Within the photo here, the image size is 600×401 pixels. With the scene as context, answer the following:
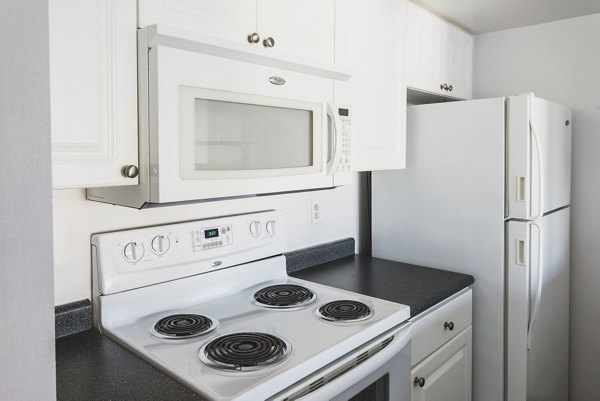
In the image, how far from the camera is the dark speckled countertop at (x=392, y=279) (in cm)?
178

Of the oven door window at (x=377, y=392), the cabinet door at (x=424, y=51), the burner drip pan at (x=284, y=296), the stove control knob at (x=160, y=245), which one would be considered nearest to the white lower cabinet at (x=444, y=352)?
the oven door window at (x=377, y=392)

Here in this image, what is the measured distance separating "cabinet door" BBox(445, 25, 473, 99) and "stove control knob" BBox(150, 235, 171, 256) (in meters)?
1.74

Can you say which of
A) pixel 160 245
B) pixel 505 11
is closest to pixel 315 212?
pixel 160 245

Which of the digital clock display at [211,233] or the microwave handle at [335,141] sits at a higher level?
the microwave handle at [335,141]

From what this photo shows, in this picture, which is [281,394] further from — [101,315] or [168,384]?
[101,315]

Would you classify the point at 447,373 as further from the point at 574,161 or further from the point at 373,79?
the point at 574,161

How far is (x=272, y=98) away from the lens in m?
1.42

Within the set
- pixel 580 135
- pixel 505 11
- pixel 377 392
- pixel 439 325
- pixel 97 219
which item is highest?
pixel 505 11

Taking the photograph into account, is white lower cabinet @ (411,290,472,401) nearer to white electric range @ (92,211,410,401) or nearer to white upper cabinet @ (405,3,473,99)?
white electric range @ (92,211,410,401)

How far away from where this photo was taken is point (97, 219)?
143 centimetres

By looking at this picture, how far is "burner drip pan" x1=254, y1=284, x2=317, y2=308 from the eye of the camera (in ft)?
5.30

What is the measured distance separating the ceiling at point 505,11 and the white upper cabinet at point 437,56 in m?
0.06

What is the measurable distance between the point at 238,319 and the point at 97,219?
54cm

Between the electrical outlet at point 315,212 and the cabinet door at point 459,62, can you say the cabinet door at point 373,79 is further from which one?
the cabinet door at point 459,62
